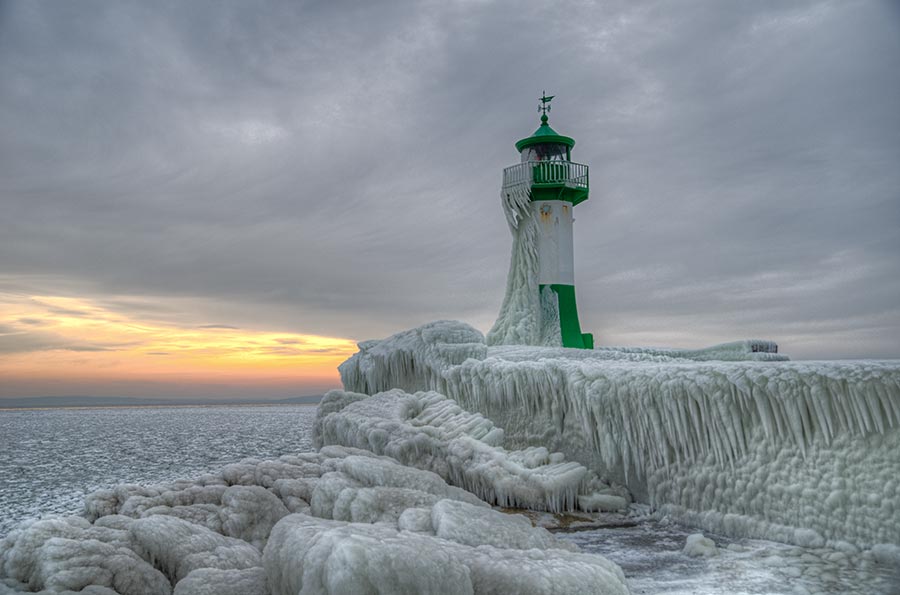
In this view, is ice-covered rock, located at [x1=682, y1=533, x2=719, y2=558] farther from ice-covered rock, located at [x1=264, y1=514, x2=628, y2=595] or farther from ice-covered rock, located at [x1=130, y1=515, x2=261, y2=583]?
ice-covered rock, located at [x1=130, y1=515, x2=261, y2=583]

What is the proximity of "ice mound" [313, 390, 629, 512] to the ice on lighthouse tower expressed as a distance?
11.3 metres

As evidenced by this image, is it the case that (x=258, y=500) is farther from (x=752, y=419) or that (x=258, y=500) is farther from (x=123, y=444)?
(x=123, y=444)

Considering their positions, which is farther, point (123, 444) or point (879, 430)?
point (123, 444)

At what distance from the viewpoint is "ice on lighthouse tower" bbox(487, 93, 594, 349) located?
78.4 ft

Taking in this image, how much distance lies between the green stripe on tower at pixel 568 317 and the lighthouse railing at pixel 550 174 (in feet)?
13.1

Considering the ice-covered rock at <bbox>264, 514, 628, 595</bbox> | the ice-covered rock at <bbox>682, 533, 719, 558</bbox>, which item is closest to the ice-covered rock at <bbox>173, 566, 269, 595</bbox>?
the ice-covered rock at <bbox>264, 514, 628, 595</bbox>

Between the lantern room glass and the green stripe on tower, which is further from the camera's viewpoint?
the lantern room glass

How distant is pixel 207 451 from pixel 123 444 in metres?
6.83

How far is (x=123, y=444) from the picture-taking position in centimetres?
2764

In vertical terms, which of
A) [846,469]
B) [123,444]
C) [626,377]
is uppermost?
[626,377]

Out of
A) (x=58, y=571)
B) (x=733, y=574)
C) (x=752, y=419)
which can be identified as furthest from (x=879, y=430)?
(x=58, y=571)

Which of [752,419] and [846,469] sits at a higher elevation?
[752,419]

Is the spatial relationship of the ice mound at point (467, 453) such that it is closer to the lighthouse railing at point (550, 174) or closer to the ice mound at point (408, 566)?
the ice mound at point (408, 566)

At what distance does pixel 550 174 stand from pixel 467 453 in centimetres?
1546
